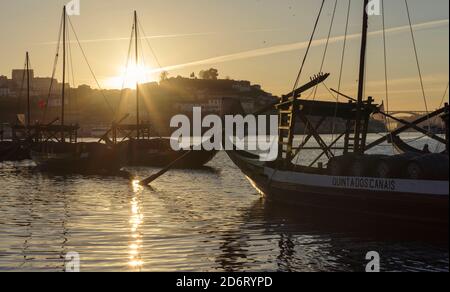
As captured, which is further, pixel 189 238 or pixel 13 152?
pixel 13 152

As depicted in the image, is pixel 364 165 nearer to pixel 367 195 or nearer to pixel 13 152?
pixel 367 195

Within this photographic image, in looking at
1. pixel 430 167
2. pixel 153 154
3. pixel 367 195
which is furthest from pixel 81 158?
pixel 430 167

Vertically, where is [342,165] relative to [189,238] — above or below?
above

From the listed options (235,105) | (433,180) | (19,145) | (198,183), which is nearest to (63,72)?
(19,145)

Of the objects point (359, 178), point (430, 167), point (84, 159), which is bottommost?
point (84, 159)

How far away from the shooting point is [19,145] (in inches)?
3706

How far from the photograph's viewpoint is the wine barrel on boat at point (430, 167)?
23969 millimetres

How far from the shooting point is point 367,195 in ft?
87.5

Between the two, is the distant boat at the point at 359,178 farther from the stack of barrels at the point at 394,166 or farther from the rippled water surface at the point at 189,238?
the rippled water surface at the point at 189,238

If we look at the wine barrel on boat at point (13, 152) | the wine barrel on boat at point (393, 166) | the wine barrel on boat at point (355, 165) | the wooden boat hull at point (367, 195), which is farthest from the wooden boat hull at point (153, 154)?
the wine barrel on boat at point (393, 166)

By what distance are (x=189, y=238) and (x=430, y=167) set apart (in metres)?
9.95

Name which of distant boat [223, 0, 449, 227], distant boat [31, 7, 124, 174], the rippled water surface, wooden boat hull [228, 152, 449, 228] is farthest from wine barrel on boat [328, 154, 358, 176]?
distant boat [31, 7, 124, 174]
